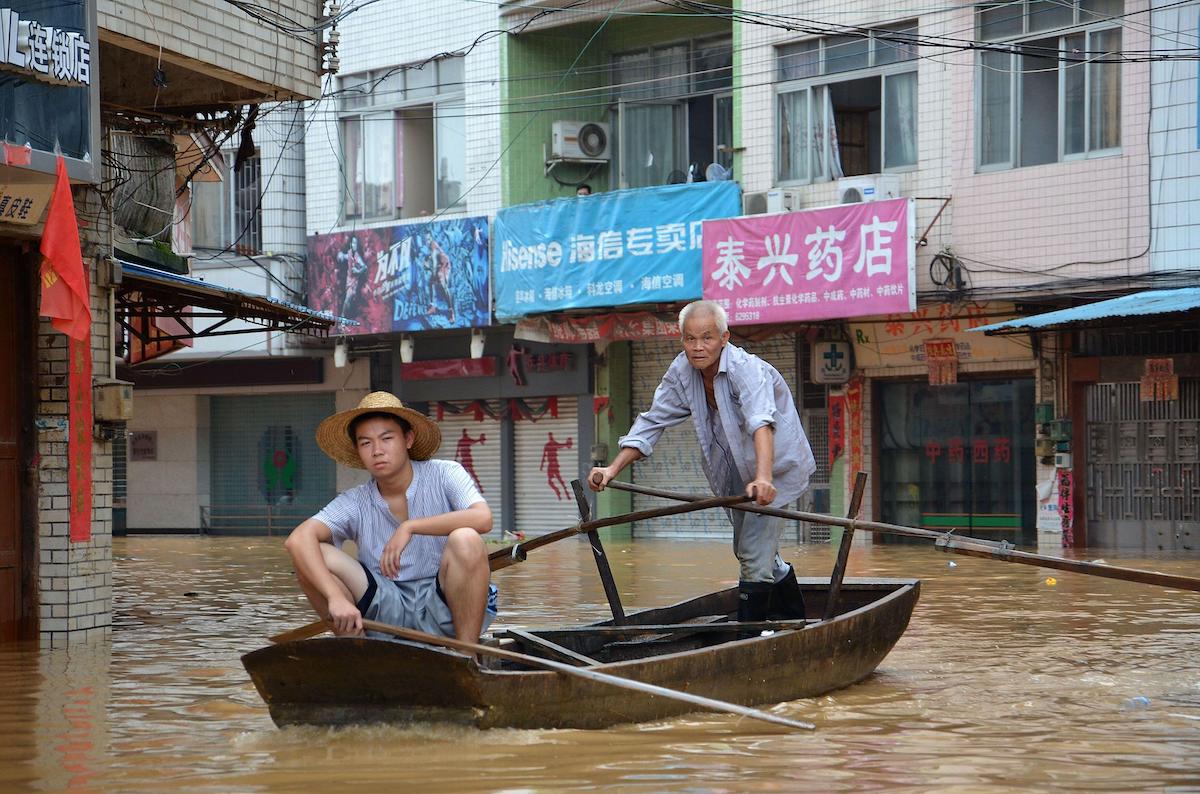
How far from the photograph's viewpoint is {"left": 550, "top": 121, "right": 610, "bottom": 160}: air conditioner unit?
22.7m

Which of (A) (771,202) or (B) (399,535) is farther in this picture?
(A) (771,202)

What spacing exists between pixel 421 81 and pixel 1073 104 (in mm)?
10253

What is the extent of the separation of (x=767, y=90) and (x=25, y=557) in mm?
12964

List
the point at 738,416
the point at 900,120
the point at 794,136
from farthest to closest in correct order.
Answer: the point at 794,136
the point at 900,120
the point at 738,416

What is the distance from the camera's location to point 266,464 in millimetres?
27500

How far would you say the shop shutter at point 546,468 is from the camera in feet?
78.7

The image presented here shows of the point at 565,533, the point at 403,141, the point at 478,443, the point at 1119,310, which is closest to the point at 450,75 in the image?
the point at 403,141

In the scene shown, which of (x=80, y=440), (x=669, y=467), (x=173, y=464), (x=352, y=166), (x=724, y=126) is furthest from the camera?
(x=173, y=464)

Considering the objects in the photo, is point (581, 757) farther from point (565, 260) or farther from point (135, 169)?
point (565, 260)

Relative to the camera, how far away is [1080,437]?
750 inches

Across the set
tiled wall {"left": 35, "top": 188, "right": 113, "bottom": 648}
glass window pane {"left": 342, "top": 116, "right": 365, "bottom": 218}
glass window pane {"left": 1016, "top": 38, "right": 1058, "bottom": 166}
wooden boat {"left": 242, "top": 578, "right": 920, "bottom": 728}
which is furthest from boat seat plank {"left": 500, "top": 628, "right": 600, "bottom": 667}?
glass window pane {"left": 342, "top": 116, "right": 365, "bottom": 218}

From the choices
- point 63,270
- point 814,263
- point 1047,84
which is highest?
point 1047,84

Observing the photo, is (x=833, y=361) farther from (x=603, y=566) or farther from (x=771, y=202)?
(x=603, y=566)

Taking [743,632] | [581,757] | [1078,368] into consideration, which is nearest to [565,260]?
[1078,368]
